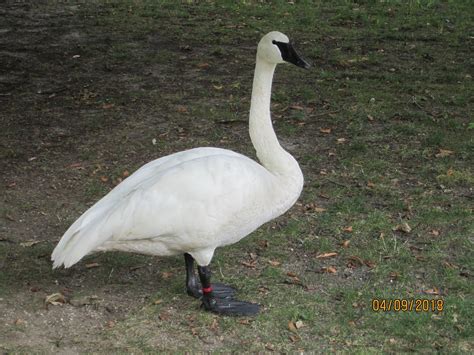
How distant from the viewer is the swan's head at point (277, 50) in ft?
17.3

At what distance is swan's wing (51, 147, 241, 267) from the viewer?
478 cm

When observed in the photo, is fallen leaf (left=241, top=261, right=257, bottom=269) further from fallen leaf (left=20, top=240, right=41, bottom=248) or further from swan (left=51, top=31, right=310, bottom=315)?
fallen leaf (left=20, top=240, right=41, bottom=248)

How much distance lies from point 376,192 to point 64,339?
3034 mm

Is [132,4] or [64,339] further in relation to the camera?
[132,4]

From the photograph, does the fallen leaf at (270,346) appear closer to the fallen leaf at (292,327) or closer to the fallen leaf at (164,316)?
the fallen leaf at (292,327)

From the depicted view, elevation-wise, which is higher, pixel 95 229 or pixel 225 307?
pixel 95 229

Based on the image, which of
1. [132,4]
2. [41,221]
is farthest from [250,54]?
[41,221]

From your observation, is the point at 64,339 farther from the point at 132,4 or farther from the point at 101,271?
the point at 132,4

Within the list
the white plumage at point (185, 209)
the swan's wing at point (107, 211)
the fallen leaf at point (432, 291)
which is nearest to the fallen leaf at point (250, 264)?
the white plumage at point (185, 209)

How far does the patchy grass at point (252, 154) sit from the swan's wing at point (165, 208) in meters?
0.51

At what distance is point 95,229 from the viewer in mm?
4809

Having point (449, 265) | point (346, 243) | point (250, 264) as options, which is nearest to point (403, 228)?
point (346, 243)

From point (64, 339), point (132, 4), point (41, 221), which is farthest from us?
point (132, 4)

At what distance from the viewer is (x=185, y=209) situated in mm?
4828
